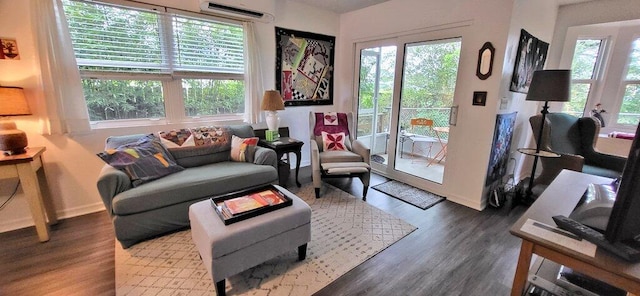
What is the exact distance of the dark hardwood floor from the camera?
169 centimetres

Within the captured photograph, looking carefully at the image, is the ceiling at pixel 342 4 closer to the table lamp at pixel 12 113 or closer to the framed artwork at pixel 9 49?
the framed artwork at pixel 9 49

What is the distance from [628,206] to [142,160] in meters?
3.00

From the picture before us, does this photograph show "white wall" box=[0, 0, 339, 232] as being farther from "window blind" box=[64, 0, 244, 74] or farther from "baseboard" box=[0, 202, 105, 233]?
"window blind" box=[64, 0, 244, 74]

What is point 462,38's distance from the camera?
9.20 ft

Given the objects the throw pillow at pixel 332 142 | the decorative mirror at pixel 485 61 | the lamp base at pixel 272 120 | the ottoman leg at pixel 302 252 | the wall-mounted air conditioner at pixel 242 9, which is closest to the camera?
the ottoman leg at pixel 302 252

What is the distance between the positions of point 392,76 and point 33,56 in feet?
12.5

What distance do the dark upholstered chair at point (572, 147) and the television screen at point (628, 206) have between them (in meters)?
2.40

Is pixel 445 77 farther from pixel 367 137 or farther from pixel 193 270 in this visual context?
pixel 193 270

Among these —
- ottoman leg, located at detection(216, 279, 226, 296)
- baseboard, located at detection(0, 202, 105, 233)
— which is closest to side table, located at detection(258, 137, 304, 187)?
ottoman leg, located at detection(216, 279, 226, 296)

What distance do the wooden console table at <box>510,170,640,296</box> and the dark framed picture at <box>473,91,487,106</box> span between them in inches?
54.8

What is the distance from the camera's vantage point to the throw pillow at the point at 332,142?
11.5 ft

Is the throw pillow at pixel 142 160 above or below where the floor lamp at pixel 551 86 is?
below

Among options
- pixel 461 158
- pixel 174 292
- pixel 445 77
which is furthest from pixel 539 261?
pixel 174 292

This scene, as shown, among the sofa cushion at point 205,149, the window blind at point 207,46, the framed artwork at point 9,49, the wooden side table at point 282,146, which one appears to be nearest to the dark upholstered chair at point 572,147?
the wooden side table at point 282,146
